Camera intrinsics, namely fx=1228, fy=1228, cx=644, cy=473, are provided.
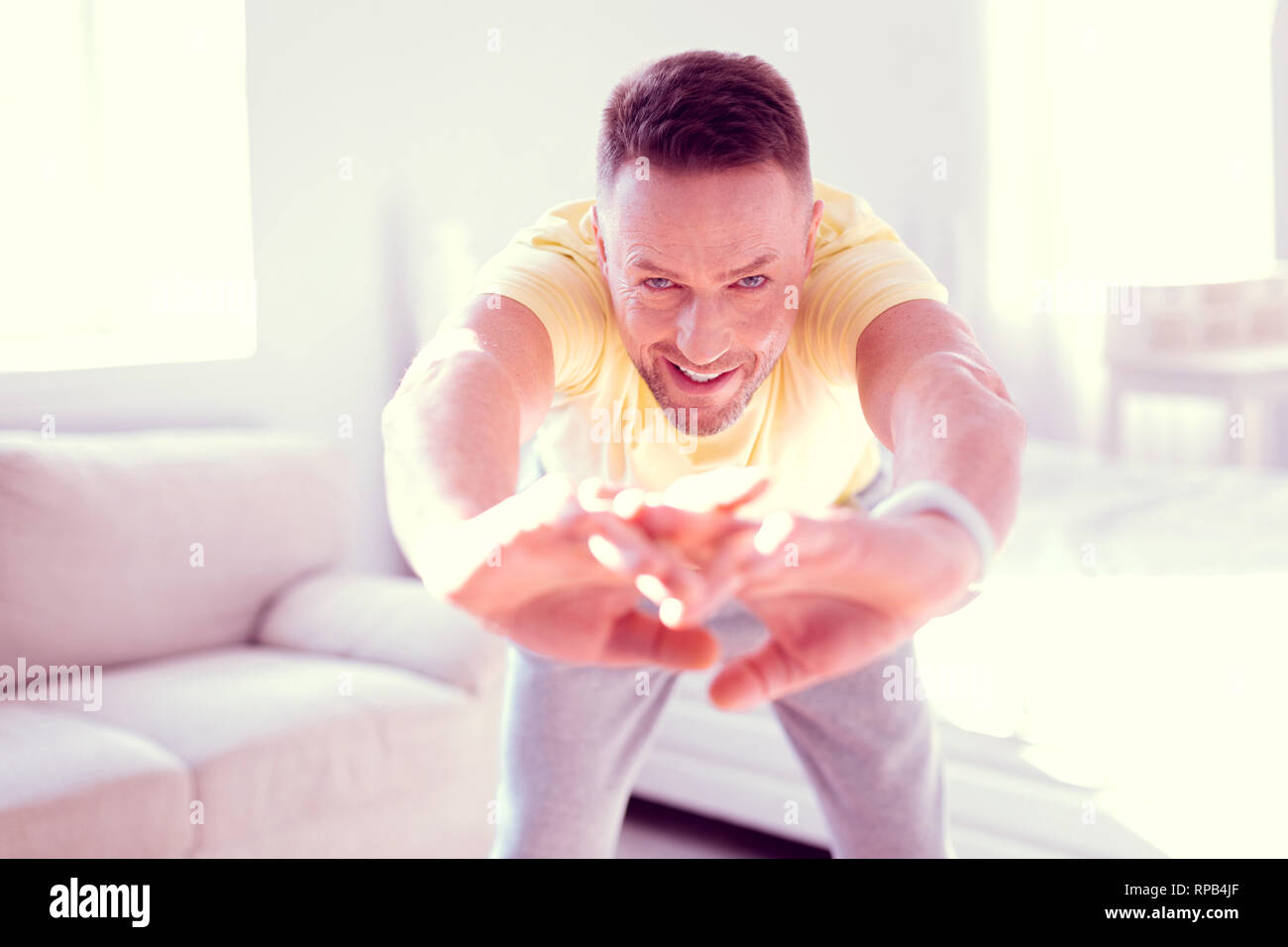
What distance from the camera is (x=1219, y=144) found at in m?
2.32

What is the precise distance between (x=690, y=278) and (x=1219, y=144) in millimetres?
1664

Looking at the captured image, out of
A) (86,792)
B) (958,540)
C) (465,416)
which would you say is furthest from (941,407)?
(86,792)

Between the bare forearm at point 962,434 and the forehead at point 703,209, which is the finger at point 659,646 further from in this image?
the forehead at point 703,209

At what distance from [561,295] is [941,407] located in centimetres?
41

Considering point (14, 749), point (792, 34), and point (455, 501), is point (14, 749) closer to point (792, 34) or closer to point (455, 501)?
point (455, 501)

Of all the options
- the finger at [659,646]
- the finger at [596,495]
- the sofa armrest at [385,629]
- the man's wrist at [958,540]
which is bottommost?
the sofa armrest at [385,629]

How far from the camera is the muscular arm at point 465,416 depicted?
92 cm

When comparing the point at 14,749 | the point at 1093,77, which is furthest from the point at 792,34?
the point at 14,749

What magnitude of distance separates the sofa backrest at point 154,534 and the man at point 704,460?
1.16 metres

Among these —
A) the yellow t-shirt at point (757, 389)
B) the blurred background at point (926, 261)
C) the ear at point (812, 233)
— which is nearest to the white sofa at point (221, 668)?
the blurred background at point (926, 261)

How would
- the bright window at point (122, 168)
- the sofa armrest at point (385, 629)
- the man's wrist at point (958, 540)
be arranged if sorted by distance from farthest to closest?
the bright window at point (122, 168) < the sofa armrest at point (385, 629) < the man's wrist at point (958, 540)

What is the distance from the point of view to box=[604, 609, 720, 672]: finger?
0.83m
